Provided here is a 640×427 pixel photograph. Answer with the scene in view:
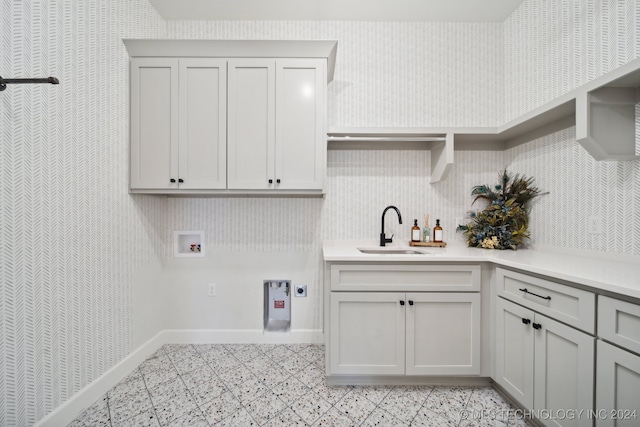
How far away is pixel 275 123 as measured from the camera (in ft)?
5.97

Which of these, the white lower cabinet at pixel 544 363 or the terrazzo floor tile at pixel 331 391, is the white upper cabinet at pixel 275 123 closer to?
the terrazzo floor tile at pixel 331 391

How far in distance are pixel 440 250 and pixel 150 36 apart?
114 inches

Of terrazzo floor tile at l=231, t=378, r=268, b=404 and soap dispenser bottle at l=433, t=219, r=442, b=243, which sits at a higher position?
soap dispenser bottle at l=433, t=219, r=442, b=243

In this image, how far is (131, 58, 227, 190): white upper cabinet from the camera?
1.81 m

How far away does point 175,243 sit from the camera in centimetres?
223

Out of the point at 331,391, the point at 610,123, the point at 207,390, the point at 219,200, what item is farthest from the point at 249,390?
the point at 610,123

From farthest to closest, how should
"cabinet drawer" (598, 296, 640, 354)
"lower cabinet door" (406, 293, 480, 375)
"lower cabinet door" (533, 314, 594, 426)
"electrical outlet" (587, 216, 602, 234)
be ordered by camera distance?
"lower cabinet door" (406, 293, 480, 375) → "electrical outlet" (587, 216, 602, 234) → "lower cabinet door" (533, 314, 594, 426) → "cabinet drawer" (598, 296, 640, 354)

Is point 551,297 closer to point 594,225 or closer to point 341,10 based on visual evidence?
point 594,225

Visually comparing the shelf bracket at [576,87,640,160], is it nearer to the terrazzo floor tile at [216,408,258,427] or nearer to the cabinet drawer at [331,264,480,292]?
the cabinet drawer at [331,264,480,292]

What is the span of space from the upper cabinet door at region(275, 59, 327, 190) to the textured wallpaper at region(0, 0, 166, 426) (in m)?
1.11

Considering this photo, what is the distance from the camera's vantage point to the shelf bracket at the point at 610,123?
1.29 metres

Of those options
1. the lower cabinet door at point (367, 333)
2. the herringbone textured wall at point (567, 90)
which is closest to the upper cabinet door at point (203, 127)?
the lower cabinet door at point (367, 333)

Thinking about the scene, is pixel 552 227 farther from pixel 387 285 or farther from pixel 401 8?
pixel 401 8

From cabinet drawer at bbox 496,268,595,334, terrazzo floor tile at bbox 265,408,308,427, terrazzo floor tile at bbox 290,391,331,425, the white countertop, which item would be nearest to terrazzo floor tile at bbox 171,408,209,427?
terrazzo floor tile at bbox 265,408,308,427
